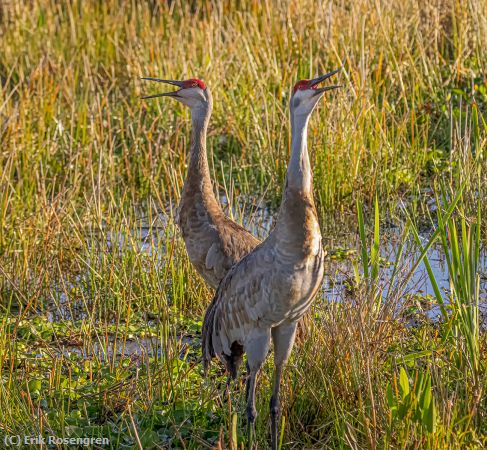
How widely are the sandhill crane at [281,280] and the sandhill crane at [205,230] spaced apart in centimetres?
72

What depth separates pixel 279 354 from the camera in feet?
13.7

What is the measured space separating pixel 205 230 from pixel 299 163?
1.47 metres

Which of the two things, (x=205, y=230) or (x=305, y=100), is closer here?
(x=305, y=100)

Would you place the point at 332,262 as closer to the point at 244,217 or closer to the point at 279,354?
the point at 244,217

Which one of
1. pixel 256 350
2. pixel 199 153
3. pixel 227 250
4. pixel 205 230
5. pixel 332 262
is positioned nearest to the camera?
pixel 256 350

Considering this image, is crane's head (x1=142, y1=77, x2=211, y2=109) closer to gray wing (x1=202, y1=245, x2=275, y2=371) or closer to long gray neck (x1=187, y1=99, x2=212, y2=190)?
long gray neck (x1=187, y1=99, x2=212, y2=190)

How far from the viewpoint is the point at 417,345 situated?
459 centimetres

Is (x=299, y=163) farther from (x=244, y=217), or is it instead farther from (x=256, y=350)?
(x=244, y=217)

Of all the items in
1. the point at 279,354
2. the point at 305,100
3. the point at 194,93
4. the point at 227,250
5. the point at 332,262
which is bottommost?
the point at 332,262

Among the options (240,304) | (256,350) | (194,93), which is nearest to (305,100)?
(240,304)

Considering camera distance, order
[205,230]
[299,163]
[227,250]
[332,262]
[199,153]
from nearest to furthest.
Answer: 1. [299,163]
2. [227,250]
3. [205,230]
4. [199,153]
5. [332,262]

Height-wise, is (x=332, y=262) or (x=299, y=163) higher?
(x=299, y=163)

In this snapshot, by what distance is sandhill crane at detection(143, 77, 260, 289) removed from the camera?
16.7 ft

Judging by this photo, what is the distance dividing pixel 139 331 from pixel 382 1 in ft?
13.2
